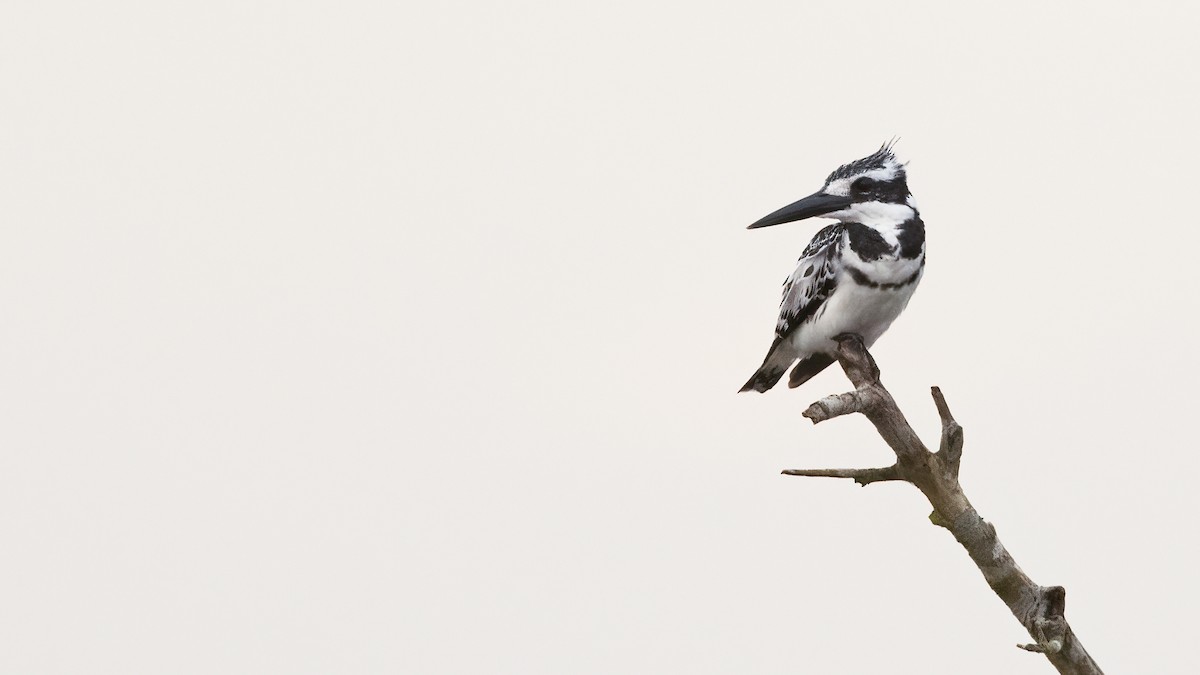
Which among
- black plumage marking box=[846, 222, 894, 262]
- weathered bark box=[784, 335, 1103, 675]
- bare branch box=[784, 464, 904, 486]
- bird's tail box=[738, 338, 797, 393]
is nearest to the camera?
bare branch box=[784, 464, 904, 486]

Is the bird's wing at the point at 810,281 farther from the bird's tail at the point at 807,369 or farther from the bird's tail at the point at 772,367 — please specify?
the bird's tail at the point at 807,369

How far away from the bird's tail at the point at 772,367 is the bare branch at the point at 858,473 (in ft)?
5.86

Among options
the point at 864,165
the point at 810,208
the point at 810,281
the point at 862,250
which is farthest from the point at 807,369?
the point at 864,165

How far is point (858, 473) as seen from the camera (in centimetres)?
845

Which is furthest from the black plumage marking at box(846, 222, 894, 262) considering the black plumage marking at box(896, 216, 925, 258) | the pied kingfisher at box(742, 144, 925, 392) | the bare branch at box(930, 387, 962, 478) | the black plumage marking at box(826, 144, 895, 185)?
the bare branch at box(930, 387, 962, 478)

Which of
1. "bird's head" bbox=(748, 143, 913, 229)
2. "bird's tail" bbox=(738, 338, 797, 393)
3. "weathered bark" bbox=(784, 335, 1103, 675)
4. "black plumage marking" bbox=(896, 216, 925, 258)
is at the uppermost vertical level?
"bird's head" bbox=(748, 143, 913, 229)

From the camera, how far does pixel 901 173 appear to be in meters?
9.42

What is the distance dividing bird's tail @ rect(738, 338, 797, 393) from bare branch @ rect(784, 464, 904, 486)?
1787 millimetres

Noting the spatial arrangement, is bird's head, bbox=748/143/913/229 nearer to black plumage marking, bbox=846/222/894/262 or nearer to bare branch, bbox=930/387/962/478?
black plumage marking, bbox=846/222/894/262

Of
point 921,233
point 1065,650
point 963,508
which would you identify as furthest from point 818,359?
point 1065,650

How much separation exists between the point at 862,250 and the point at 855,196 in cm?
39

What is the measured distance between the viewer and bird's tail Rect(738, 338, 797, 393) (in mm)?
10126

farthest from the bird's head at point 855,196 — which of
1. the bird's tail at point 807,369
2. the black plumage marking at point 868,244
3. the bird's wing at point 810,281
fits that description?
the bird's tail at point 807,369

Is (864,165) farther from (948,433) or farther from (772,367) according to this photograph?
(948,433)
